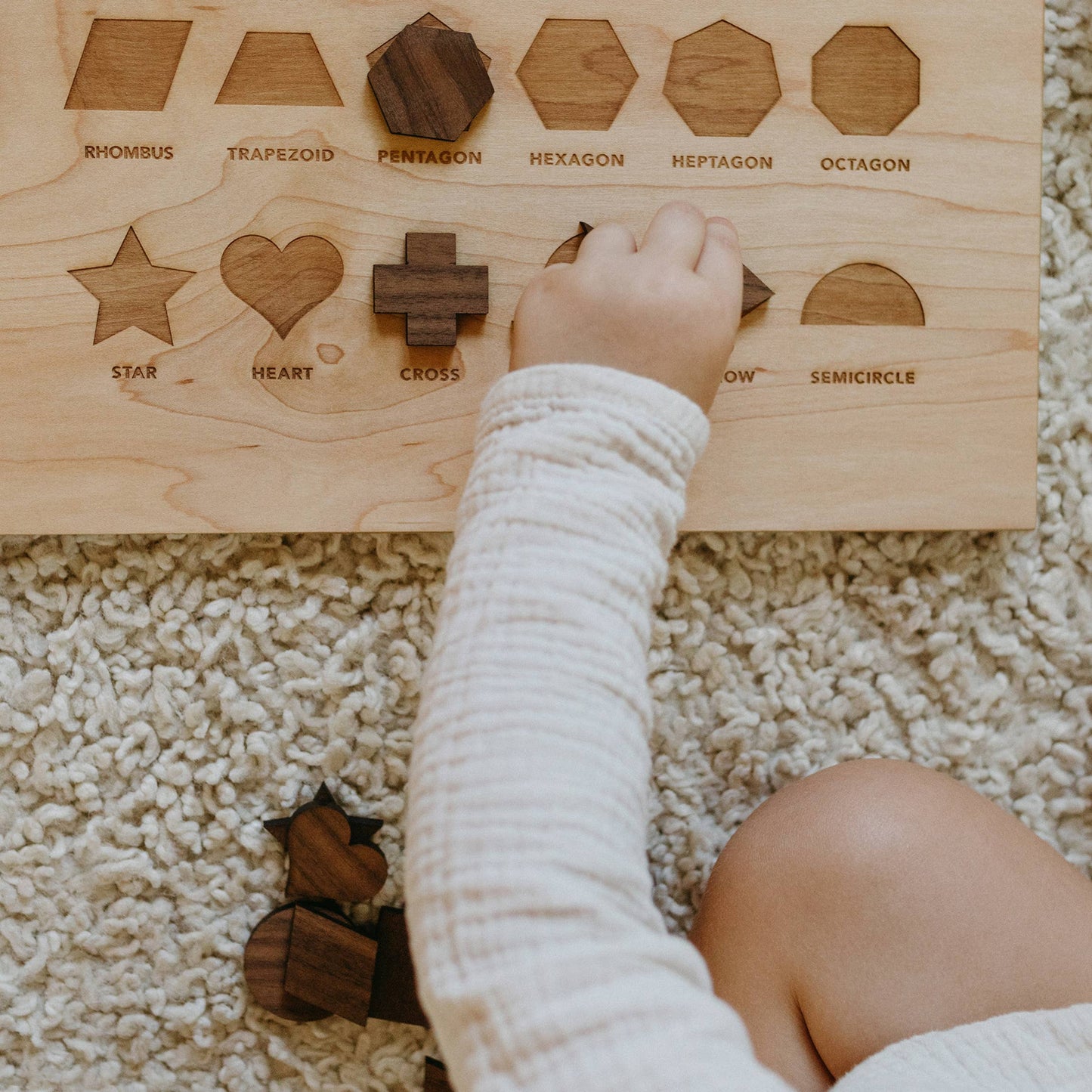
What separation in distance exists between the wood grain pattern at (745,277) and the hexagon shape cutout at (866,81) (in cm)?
11

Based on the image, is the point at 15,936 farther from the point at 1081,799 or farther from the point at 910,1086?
the point at 1081,799

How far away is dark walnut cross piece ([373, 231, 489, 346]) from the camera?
1.90ft

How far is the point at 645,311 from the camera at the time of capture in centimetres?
47

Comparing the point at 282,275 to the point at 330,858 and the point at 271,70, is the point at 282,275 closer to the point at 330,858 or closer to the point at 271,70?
the point at 271,70

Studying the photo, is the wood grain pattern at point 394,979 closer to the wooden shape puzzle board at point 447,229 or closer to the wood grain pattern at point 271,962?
the wood grain pattern at point 271,962

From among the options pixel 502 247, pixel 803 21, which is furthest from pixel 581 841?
pixel 803 21

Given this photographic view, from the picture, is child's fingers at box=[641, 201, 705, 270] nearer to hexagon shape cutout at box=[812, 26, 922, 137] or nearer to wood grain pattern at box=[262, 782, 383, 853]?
hexagon shape cutout at box=[812, 26, 922, 137]

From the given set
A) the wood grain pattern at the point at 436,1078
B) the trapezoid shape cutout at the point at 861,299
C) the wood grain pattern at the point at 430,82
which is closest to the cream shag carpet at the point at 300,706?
the wood grain pattern at the point at 436,1078

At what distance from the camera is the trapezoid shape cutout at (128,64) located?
57cm

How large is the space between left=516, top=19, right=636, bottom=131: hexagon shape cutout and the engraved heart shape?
155mm

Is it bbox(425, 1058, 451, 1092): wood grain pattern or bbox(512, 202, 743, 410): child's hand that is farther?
bbox(425, 1058, 451, 1092): wood grain pattern

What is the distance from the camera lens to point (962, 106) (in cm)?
60

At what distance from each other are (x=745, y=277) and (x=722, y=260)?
9cm

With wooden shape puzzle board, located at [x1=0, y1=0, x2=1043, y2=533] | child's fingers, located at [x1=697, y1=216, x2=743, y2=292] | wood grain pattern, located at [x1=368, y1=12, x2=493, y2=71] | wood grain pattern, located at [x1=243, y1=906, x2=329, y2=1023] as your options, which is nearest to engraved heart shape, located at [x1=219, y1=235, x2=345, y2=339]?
wooden shape puzzle board, located at [x1=0, y1=0, x2=1043, y2=533]
